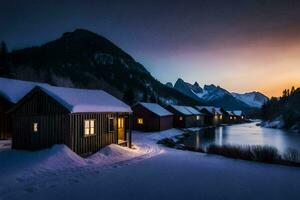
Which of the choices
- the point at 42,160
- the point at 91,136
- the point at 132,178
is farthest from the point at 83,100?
the point at 132,178

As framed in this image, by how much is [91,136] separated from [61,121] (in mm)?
2813

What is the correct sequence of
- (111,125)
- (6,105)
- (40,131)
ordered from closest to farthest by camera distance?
(40,131)
(111,125)
(6,105)

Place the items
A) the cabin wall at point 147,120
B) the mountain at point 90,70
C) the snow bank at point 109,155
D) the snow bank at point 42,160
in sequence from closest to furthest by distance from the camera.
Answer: the snow bank at point 42,160 → the snow bank at point 109,155 → the cabin wall at point 147,120 → the mountain at point 90,70

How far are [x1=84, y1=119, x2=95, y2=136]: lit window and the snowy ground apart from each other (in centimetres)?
206

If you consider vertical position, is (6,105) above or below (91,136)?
above

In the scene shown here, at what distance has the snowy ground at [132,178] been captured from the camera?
36.2ft

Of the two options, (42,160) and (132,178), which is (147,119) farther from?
(132,178)

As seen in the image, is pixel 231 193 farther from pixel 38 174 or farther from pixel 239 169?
pixel 38 174

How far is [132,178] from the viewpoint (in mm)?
13664

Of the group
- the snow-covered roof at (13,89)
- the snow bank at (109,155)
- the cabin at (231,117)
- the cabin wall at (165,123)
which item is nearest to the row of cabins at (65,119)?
the snow bank at (109,155)

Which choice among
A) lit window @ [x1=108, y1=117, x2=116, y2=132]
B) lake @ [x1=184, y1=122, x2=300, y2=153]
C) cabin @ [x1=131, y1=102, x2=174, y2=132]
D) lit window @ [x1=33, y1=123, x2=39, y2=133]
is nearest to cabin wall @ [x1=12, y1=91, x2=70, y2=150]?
lit window @ [x1=33, y1=123, x2=39, y2=133]

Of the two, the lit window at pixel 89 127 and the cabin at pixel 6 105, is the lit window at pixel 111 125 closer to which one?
the lit window at pixel 89 127

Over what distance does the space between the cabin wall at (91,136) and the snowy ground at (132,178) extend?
1291 mm

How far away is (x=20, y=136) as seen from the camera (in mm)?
21219
